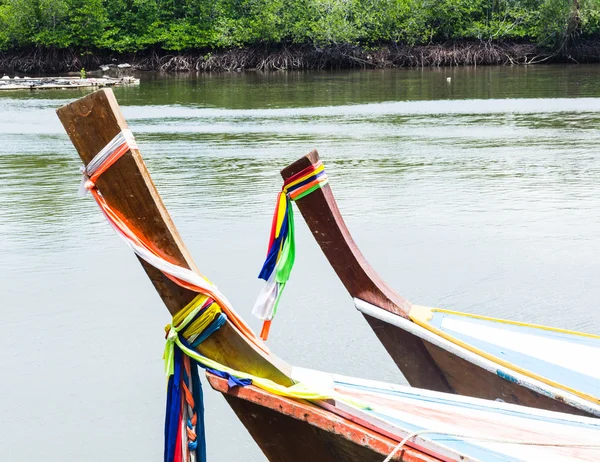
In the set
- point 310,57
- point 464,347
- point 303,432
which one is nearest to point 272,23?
point 310,57

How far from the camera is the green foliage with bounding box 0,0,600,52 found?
45.0 meters

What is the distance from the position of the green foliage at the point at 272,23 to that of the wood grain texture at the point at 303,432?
43.2 metres

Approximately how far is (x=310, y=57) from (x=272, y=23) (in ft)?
8.69

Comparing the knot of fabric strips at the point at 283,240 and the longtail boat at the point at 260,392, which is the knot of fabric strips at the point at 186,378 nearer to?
the longtail boat at the point at 260,392

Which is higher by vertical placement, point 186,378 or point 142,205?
point 142,205

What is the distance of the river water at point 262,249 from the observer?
5.44m

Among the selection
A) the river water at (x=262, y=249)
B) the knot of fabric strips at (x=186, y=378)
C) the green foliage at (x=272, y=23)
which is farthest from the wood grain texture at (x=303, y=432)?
→ the green foliage at (x=272, y=23)

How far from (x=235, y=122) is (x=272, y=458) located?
1818 centimetres

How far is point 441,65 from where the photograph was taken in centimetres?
4450

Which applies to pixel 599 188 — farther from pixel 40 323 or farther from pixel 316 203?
pixel 316 203

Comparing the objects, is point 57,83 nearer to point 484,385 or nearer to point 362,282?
point 362,282

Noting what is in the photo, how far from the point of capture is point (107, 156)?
274 centimetres

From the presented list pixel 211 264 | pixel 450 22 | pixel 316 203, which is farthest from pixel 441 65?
pixel 316 203

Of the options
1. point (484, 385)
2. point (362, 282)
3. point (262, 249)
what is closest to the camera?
point (484, 385)
